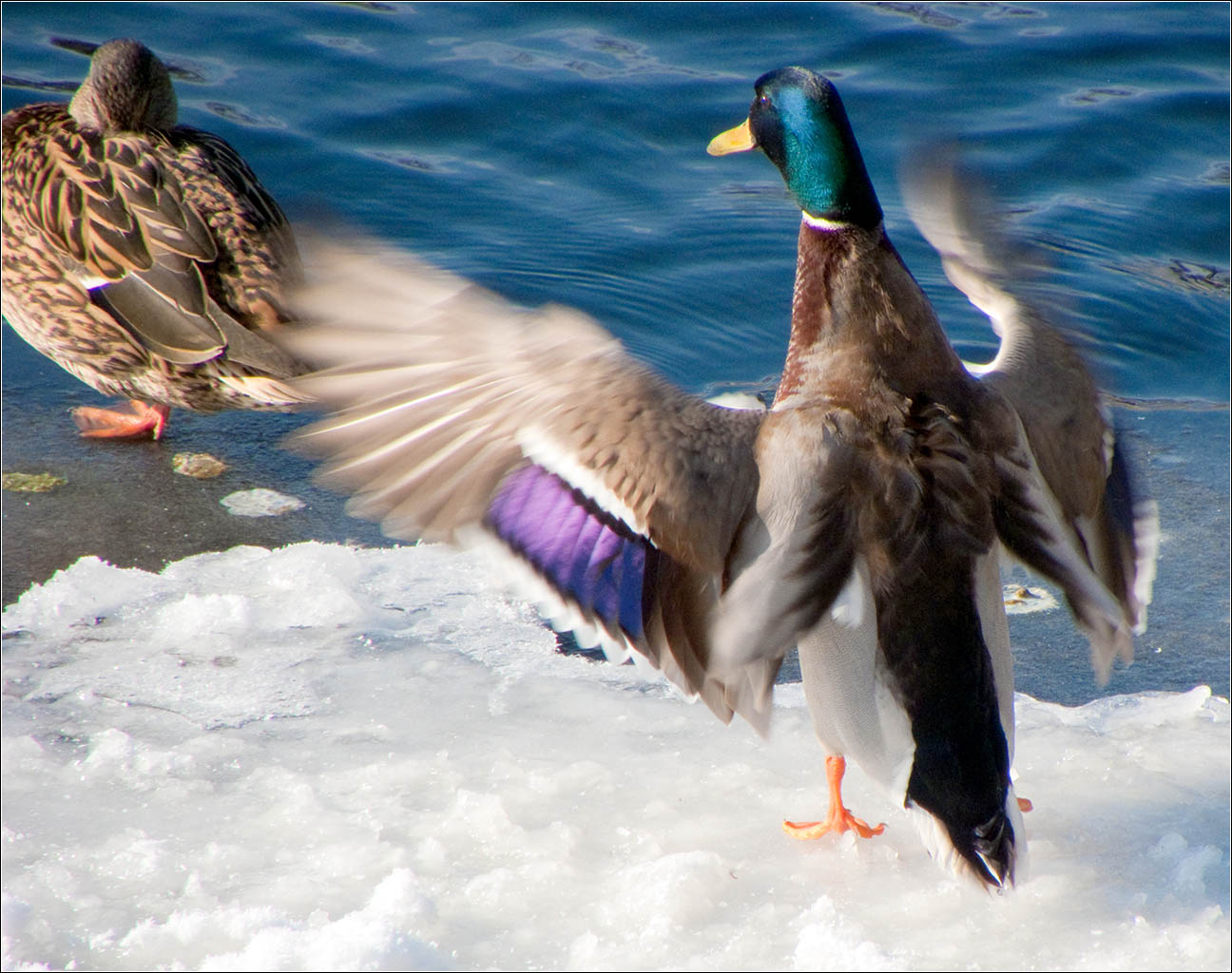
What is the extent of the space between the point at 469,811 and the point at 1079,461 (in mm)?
1386

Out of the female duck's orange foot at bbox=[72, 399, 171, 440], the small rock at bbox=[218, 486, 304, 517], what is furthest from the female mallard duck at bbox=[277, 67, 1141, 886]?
the female duck's orange foot at bbox=[72, 399, 171, 440]

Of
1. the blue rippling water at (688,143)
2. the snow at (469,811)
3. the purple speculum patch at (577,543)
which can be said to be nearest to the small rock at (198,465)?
the blue rippling water at (688,143)

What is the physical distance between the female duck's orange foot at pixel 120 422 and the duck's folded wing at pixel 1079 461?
7.97 ft

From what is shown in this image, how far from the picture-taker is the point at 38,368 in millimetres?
4848

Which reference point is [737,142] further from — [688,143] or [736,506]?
[688,143]

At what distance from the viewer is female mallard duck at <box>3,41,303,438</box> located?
12.9 ft

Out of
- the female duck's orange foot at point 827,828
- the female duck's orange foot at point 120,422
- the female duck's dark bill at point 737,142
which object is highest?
the female duck's dark bill at point 737,142

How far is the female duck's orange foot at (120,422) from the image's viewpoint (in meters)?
4.38

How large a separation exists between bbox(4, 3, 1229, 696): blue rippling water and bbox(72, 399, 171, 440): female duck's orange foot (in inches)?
3.3

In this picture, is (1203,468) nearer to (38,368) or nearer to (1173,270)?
(1173,270)

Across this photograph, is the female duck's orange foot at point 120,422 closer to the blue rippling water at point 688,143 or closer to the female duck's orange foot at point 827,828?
the blue rippling water at point 688,143

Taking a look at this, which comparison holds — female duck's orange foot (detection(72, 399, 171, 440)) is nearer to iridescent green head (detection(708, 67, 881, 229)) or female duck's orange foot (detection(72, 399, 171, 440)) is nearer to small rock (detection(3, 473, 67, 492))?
small rock (detection(3, 473, 67, 492))

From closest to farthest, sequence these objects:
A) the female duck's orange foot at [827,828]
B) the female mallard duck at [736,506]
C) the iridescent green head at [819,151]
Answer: the female mallard duck at [736,506]
the female duck's orange foot at [827,828]
the iridescent green head at [819,151]

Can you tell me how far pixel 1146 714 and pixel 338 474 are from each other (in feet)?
6.31
